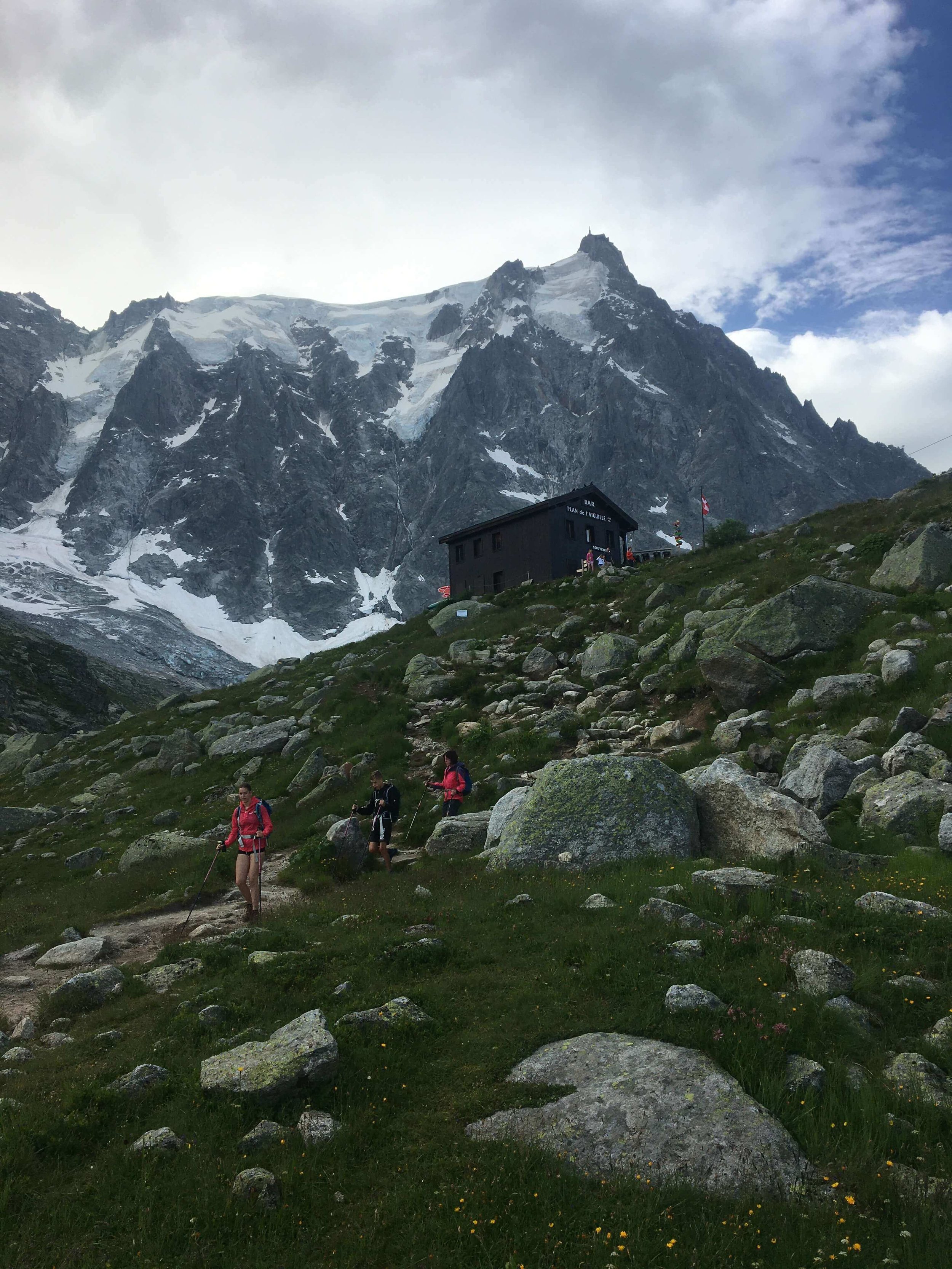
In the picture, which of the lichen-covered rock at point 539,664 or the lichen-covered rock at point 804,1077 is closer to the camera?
the lichen-covered rock at point 804,1077

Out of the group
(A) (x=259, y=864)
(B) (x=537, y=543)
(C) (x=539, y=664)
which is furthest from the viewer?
(B) (x=537, y=543)

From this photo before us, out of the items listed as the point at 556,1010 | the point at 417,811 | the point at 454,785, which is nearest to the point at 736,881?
the point at 556,1010

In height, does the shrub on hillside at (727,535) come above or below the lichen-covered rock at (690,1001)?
above

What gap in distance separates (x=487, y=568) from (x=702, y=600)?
1563 inches

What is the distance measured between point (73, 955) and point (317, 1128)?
820 cm

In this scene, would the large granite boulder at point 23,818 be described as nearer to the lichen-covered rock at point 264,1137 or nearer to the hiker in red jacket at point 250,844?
the hiker in red jacket at point 250,844

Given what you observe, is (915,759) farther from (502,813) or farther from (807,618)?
(807,618)

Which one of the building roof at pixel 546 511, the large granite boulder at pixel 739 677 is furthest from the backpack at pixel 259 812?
the building roof at pixel 546 511

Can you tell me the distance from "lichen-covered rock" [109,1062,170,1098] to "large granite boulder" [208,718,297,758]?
725 inches

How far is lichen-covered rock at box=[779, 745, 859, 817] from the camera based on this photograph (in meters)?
12.2

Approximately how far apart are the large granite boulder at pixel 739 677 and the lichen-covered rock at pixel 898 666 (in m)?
2.67

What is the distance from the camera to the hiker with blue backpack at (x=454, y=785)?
16438 millimetres

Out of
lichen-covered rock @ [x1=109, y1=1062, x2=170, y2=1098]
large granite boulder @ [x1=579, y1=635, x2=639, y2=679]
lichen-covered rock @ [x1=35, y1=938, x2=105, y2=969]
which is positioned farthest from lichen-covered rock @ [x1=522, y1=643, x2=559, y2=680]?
lichen-covered rock @ [x1=109, y1=1062, x2=170, y2=1098]

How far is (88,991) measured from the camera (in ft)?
30.5
